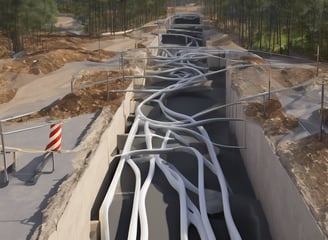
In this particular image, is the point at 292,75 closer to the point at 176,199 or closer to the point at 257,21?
the point at 176,199

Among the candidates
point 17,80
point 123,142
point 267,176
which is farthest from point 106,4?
point 267,176

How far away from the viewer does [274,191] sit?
9211 millimetres

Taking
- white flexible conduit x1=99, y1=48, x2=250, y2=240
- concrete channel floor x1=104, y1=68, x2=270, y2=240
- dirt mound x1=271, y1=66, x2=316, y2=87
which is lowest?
concrete channel floor x1=104, y1=68, x2=270, y2=240

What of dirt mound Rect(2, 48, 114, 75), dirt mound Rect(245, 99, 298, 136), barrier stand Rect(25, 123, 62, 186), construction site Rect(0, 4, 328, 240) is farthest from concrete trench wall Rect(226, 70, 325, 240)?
dirt mound Rect(2, 48, 114, 75)

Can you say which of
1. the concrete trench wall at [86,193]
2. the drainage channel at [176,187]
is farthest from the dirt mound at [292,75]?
the concrete trench wall at [86,193]

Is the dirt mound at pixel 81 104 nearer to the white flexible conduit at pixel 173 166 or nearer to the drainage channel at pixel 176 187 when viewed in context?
the drainage channel at pixel 176 187

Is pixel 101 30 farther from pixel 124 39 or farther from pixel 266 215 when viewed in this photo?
pixel 266 215

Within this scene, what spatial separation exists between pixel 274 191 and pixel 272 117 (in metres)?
2.95

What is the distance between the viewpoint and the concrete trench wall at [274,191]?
23.9 feet

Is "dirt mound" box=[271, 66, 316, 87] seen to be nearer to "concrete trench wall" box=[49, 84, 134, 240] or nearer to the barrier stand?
"concrete trench wall" box=[49, 84, 134, 240]

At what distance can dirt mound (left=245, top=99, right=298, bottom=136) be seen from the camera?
1084 centimetres

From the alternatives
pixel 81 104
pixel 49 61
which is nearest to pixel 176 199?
pixel 81 104

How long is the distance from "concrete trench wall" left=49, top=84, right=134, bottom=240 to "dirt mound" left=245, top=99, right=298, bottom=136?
3623 millimetres

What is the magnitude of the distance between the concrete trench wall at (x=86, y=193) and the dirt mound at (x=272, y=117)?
3.62 meters
